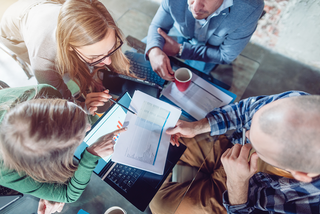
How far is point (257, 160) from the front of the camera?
0.82 m

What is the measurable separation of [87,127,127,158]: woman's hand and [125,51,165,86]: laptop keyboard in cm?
50

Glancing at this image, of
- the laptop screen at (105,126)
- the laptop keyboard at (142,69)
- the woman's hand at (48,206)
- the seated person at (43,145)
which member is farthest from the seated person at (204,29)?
the woman's hand at (48,206)

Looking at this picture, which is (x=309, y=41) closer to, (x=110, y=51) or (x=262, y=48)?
(x=262, y=48)

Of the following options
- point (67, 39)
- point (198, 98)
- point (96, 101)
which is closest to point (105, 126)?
point (96, 101)

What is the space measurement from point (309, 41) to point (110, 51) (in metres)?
1.99

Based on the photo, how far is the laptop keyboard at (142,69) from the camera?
1.19 metres

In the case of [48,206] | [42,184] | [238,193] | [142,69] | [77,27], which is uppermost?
[77,27]

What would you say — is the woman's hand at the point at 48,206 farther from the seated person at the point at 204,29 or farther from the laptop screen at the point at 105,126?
the seated person at the point at 204,29

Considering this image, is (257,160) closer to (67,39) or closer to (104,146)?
(104,146)

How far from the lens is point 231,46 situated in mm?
1131

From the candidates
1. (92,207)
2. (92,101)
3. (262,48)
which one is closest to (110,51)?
(92,101)

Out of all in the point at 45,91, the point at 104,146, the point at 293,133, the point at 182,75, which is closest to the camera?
the point at 293,133

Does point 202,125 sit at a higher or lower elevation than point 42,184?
higher

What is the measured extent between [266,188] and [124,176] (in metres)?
0.71
